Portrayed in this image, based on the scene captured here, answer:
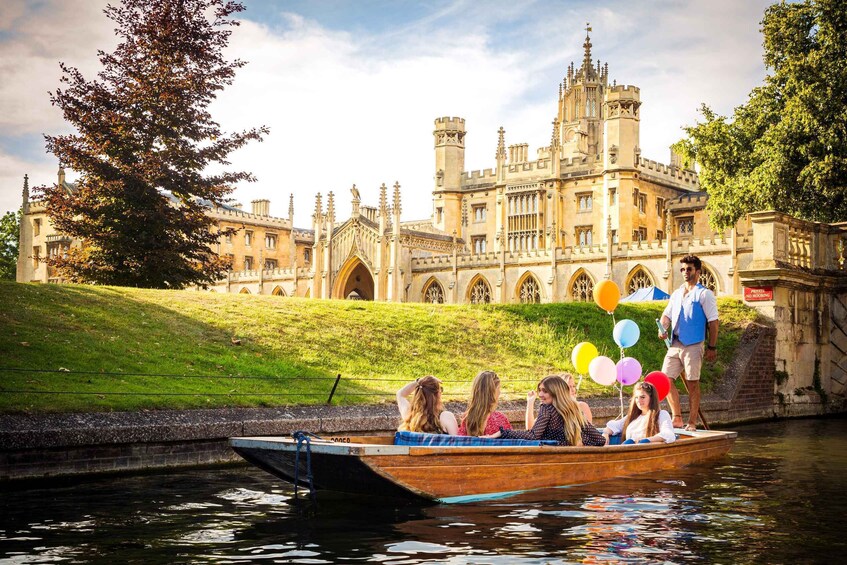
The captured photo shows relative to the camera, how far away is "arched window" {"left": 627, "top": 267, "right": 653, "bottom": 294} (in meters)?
50.4

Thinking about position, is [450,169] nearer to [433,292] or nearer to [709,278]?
[433,292]

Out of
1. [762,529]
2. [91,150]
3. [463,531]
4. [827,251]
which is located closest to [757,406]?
[827,251]

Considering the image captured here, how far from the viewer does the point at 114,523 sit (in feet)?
26.7

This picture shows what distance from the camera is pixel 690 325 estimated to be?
501 inches

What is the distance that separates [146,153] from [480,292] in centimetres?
3467

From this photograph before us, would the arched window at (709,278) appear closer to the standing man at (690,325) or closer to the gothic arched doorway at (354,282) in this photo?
the gothic arched doorway at (354,282)

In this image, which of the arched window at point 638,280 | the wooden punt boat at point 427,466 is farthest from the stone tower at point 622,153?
the wooden punt boat at point 427,466

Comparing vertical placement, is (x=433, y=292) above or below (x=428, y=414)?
above

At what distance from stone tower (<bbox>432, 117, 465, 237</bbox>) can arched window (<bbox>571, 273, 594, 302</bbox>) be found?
19034 millimetres

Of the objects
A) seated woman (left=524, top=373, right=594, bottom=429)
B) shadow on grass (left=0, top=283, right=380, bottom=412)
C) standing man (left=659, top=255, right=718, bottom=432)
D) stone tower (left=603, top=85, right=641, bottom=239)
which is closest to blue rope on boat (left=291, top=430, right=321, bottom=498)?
seated woman (left=524, top=373, right=594, bottom=429)

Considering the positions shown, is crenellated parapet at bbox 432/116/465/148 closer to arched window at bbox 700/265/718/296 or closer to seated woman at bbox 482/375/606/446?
arched window at bbox 700/265/718/296

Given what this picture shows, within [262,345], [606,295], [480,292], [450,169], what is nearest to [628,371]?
[606,295]

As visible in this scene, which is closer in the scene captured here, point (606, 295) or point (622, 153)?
point (606, 295)

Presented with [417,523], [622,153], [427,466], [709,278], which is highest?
[622,153]
